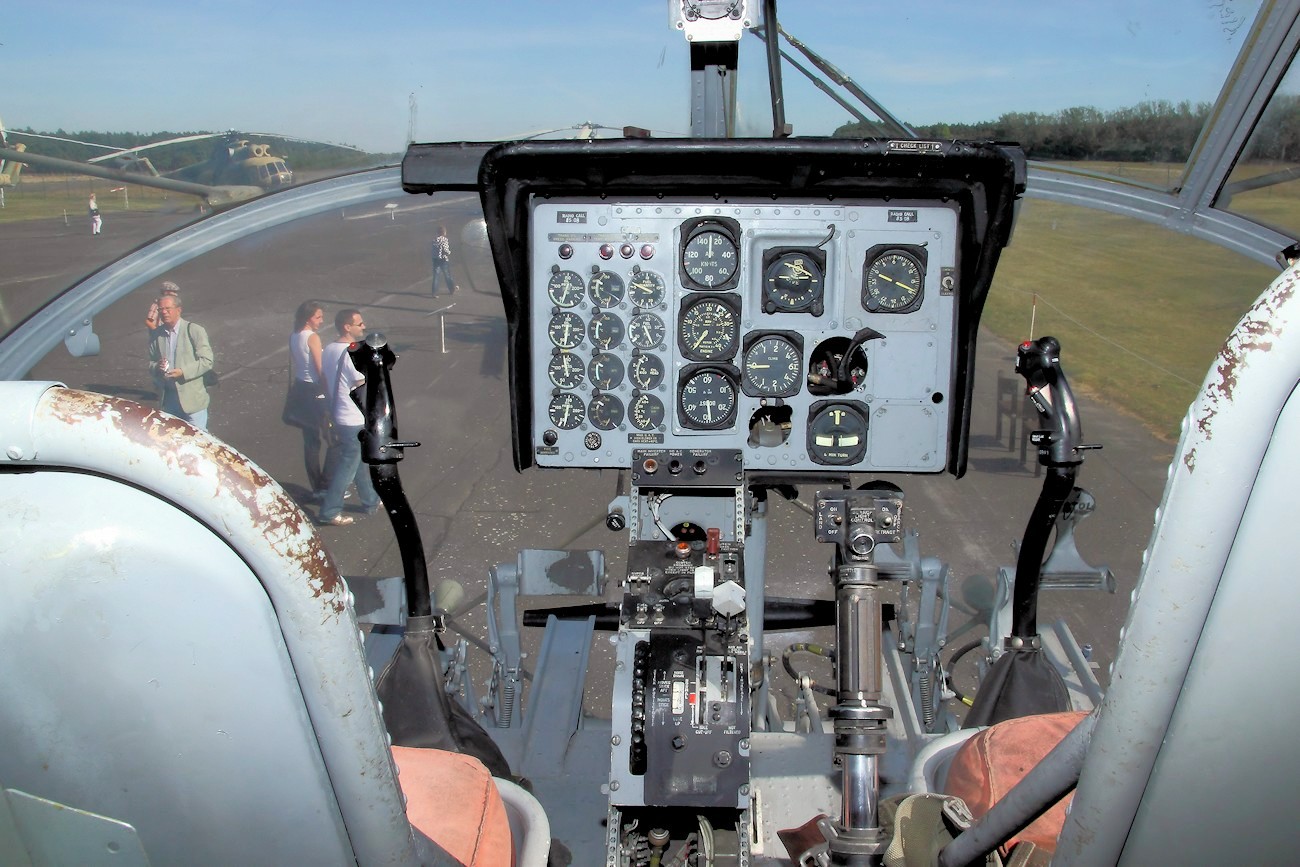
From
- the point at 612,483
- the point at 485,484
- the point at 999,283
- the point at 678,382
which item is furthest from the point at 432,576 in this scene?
the point at 999,283

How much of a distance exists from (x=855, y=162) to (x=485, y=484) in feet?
7.87

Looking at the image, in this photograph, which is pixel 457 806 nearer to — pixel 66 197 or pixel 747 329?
pixel 747 329

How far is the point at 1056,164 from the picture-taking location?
11.7 feet

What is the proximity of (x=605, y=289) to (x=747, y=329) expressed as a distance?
0.52 meters

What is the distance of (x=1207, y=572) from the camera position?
68 cm

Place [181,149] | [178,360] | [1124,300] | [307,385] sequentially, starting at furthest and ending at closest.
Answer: [1124,300] < [307,385] < [178,360] < [181,149]

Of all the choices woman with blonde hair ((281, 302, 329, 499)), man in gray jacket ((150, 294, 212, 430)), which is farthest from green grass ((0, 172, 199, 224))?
woman with blonde hair ((281, 302, 329, 499))

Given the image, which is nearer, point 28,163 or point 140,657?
point 140,657

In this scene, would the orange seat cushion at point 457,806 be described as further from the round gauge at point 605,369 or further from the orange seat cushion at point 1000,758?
the round gauge at point 605,369

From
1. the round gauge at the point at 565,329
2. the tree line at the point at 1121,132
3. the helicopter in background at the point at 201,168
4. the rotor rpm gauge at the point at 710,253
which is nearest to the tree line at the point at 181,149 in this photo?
the helicopter in background at the point at 201,168

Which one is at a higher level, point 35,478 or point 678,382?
point 35,478

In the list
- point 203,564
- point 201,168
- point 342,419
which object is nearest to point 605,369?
point 342,419

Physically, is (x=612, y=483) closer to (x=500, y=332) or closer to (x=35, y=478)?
(x=500, y=332)

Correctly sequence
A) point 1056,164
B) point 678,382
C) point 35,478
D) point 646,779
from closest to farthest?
point 35,478 → point 646,779 → point 678,382 → point 1056,164
